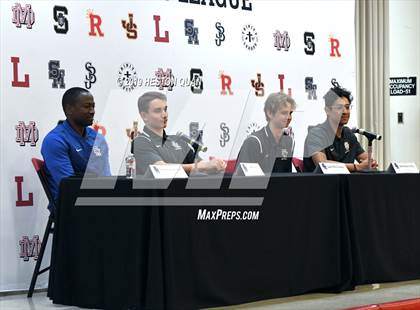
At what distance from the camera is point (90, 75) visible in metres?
5.22

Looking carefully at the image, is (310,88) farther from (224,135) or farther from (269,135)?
(269,135)

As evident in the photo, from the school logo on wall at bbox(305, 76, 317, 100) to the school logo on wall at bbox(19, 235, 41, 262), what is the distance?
2.57 m

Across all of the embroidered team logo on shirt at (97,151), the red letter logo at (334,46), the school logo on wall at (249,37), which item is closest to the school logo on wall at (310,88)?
the red letter logo at (334,46)

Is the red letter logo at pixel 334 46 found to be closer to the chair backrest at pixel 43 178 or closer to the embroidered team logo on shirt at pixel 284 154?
the embroidered team logo on shirt at pixel 284 154

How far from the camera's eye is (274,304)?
161 inches

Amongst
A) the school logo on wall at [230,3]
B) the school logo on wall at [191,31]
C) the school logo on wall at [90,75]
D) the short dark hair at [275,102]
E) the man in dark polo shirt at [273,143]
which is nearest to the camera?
the man in dark polo shirt at [273,143]

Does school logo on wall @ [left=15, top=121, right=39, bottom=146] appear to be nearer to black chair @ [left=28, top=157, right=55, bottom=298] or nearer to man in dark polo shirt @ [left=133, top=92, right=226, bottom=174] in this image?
black chair @ [left=28, top=157, right=55, bottom=298]

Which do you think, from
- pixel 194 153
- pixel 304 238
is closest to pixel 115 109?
pixel 194 153

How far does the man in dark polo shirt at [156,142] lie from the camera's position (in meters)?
4.31

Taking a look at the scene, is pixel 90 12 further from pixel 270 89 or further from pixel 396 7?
pixel 396 7

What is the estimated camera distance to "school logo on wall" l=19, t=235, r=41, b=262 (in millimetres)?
4910

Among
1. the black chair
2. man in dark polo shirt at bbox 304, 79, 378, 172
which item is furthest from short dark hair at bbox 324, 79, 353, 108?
the black chair

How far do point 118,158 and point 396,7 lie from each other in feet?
12.7

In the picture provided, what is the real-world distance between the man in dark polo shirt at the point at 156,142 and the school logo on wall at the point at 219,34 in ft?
5.22
